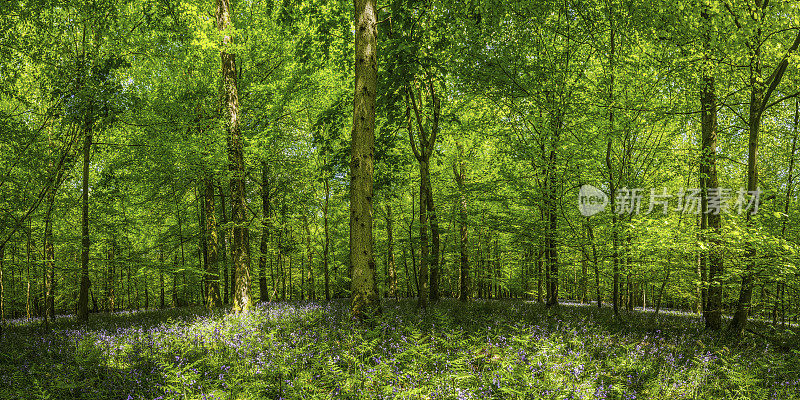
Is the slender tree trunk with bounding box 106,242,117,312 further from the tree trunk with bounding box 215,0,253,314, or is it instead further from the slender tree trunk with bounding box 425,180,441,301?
the slender tree trunk with bounding box 425,180,441,301

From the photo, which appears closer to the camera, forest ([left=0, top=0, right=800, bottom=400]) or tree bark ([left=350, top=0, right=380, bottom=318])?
forest ([left=0, top=0, right=800, bottom=400])

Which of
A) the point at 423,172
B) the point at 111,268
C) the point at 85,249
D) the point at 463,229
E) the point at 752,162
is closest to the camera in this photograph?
the point at 752,162

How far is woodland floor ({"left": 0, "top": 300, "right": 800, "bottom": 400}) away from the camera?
155 inches

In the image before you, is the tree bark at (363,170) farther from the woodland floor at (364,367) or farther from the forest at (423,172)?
the woodland floor at (364,367)

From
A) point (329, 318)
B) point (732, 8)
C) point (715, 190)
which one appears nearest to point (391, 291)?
point (329, 318)

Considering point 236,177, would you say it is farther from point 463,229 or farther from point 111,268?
point 111,268

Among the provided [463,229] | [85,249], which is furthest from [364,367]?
[463,229]

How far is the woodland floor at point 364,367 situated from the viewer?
394 cm

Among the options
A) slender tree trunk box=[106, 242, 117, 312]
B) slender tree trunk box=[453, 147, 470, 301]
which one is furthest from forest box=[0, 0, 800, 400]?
slender tree trunk box=[106, 242, 117, 312]

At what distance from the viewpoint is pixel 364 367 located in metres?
4.41

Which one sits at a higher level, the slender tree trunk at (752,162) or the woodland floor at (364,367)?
the slender tree trunk at (752,162)

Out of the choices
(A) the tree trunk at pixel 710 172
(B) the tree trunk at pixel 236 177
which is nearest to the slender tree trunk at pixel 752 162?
(A) the tree trunk at pixel 710 172

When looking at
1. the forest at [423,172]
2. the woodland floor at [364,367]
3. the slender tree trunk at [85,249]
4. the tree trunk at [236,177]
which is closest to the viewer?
the woodland floor at [364,367]

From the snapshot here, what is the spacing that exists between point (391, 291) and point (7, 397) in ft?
65.9
